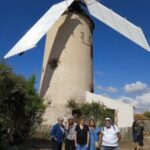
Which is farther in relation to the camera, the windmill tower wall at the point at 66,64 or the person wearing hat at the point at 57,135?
the windmill tower wall at the point at 66,64

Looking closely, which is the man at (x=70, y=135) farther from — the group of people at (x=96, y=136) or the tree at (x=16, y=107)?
the tree at (x=16, y=107)

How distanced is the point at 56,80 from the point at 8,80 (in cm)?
1433

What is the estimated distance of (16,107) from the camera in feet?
56.0

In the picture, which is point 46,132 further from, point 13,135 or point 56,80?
point 13,135

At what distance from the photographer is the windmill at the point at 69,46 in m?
29.2

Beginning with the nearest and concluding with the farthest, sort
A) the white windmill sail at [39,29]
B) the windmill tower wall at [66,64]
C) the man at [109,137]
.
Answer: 1. the man at [109,137]
2. the white windmill sail at [39,29]
3. the windmill tower wall at [66,64]

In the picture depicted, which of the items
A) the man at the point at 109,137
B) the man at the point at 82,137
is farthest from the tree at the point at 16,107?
the man at the point at 109,137

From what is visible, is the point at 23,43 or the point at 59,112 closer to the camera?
the point at 23,43

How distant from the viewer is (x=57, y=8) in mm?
30438

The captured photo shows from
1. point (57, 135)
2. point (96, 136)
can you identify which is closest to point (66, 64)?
point (57, 135)

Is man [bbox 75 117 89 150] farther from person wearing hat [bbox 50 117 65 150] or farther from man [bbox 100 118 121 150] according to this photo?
person wearing hat [bbox 50 117 65 150]

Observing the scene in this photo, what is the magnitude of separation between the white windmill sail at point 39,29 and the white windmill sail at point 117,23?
221cm

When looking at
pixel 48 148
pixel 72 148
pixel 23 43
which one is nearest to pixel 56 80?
pixel 23 43

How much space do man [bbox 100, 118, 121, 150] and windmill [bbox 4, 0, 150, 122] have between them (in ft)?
59.1
